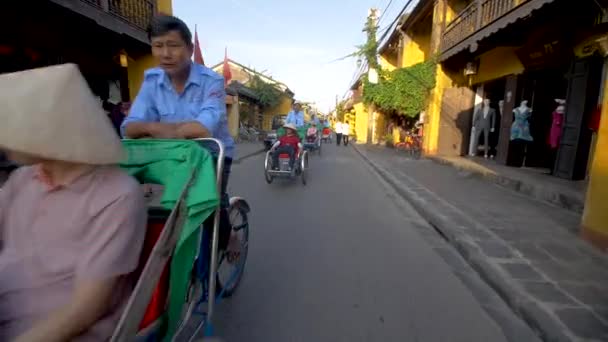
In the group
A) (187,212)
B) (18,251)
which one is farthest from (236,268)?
(18,251)

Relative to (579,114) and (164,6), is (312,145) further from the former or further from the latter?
(579,114)

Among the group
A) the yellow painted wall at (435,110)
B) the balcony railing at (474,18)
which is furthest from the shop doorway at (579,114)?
the yellow painted wall at (435,110)

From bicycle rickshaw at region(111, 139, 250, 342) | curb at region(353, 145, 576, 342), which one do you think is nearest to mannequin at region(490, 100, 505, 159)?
curb at region(353, 145, 576, 342)

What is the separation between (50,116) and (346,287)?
2.38m

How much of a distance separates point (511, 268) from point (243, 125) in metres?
22.1

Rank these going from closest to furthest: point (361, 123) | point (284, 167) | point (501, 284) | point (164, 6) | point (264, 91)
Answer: point (501, 284)
point (284, 167)
point (164, 6)
point (264, 91)
point (361, 123)

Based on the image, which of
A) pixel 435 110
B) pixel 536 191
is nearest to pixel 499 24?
pixel 536 191

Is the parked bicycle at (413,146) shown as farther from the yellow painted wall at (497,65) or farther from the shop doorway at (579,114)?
the shop doorway at (579,114)

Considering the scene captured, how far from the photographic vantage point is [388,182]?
8.10m

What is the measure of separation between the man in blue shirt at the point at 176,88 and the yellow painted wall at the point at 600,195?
12.3ft

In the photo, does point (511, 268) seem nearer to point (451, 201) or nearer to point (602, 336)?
point (602, 336)

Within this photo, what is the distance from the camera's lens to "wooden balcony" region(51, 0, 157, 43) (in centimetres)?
613

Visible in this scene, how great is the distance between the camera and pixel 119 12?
302 inches

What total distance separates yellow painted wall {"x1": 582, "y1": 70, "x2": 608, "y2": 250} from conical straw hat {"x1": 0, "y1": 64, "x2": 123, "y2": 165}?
4341 millimetres
